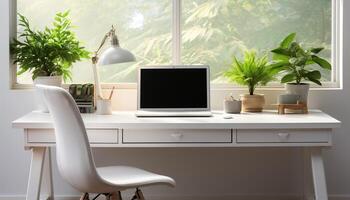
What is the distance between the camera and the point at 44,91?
3.08 metres

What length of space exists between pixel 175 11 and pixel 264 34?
1.89 ft

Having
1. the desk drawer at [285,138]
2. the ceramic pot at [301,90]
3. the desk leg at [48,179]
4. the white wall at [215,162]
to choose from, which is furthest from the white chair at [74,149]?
the ceramic pot at [301,90]

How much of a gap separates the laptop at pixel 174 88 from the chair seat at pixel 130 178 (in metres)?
0.57

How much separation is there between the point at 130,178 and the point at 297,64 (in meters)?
1.33

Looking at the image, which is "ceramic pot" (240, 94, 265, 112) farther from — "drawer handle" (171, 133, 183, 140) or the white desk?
"drawer handle" (171, 133, 183, 140)

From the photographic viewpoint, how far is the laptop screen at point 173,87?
391 cm

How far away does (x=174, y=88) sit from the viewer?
3914mm

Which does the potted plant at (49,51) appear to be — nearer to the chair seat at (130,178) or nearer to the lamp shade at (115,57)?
the lamp shade at (115,57)

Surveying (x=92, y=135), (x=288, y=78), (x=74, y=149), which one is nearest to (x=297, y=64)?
(x=288, y=78)

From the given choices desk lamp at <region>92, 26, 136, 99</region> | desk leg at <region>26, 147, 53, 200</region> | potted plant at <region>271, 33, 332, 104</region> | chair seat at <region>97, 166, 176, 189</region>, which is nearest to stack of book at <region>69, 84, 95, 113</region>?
desk lamp at <region>92, 26, 136, 99</region>

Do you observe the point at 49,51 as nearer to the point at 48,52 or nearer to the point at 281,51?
the point at 48,52

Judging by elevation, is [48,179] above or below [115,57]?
below

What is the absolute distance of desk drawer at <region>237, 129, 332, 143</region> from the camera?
357 centimetres

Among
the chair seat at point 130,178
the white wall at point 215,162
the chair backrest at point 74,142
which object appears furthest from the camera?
the white wall at point 215,162
